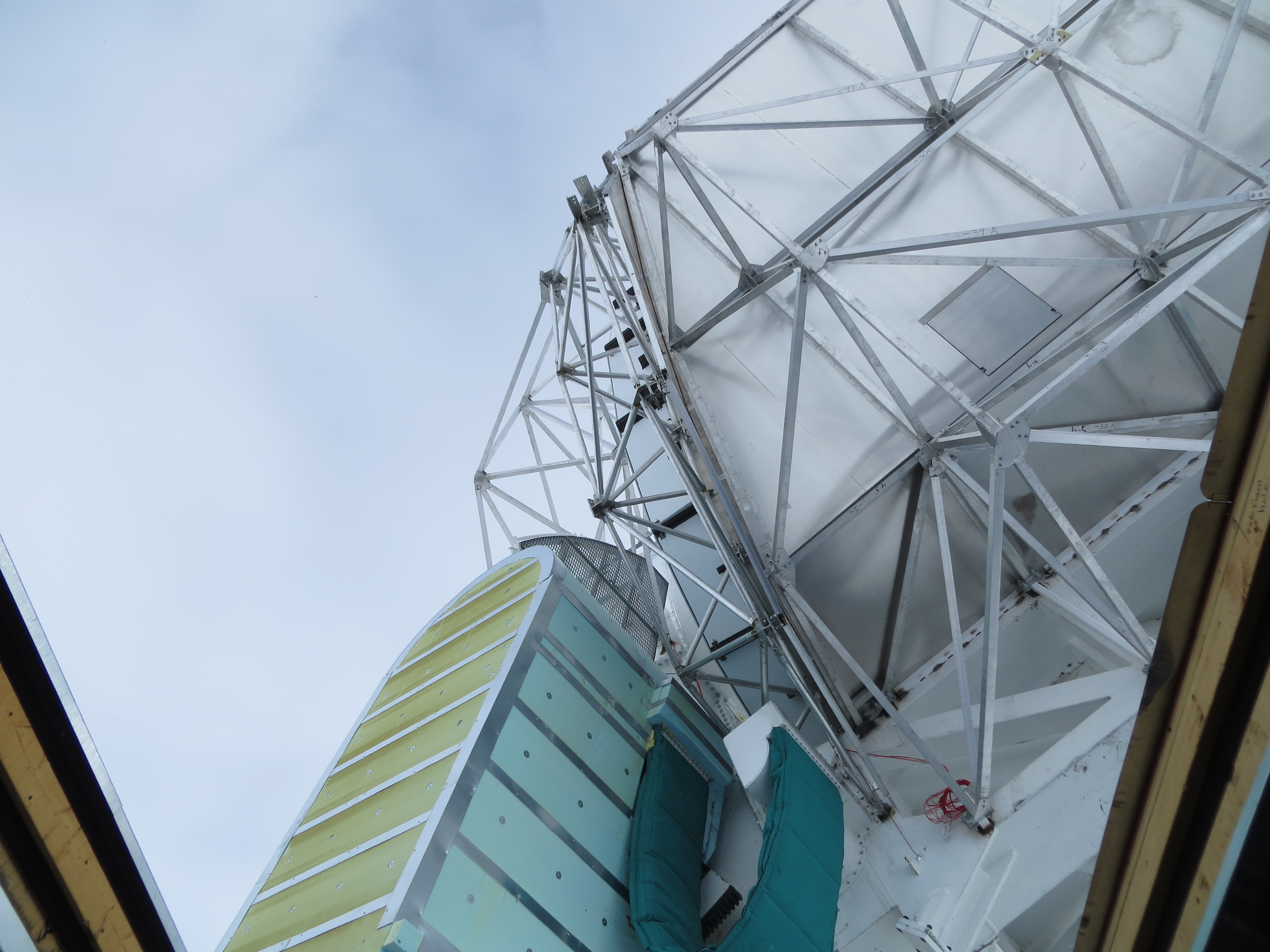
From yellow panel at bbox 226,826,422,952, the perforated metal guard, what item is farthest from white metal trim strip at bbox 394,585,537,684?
yellow panel at bbox 226,826,422,952

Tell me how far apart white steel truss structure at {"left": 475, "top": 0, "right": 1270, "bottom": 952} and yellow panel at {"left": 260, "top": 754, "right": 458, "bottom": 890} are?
3.38m

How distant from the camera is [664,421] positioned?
29.1 feet

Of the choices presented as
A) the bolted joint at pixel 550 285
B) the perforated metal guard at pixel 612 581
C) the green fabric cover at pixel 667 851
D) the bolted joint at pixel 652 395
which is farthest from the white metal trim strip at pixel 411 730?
the bolted joint at pixel 550 285

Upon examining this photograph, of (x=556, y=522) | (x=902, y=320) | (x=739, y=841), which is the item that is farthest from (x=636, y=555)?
(x=902, y=320)

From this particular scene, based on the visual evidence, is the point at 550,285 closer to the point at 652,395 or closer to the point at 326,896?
the point at 652,395

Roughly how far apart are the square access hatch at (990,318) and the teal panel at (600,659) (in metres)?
4.88

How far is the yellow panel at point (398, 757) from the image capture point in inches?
301

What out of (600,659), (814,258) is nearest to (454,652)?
(600,659)

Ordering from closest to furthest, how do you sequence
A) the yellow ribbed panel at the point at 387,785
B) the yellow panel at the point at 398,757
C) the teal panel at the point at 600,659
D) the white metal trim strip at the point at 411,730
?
the yellow ribbed panel at the point at 387,785
the yellow panel at the point at 398,757
the white metal trim strip at the point at 411,730
the teal panel at the point at 600,659

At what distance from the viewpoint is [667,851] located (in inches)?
314

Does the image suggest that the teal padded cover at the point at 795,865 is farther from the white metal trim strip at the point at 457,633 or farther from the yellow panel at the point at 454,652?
the white metal trim strip at the point at 457,633

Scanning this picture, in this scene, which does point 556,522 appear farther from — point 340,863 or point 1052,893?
point 1052,893

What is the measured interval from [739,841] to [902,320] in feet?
18.8

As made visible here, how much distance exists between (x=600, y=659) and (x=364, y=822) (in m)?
2.89
